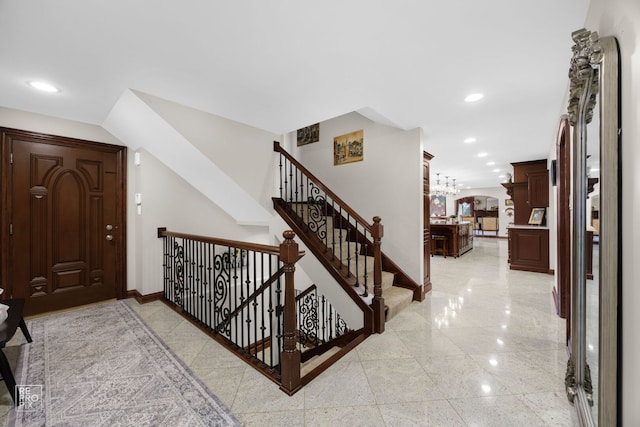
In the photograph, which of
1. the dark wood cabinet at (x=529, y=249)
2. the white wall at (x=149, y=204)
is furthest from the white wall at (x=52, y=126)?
the dark wood cabinet at (x=529, y=249)

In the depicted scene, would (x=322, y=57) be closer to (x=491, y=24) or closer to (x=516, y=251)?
(x=491, y=24)

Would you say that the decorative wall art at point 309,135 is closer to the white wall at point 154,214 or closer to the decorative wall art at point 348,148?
the decorative wall art at point 348,148

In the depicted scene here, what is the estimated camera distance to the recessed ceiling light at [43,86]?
7.62 ft

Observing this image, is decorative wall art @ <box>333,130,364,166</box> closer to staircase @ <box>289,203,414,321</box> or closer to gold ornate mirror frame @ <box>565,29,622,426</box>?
staircase @ <box>289,203,414,321</box>

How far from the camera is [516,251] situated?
5.15m

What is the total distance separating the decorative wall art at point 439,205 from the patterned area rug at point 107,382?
14.3m

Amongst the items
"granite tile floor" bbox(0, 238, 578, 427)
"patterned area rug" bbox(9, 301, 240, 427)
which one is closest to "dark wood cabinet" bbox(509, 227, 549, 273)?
"granite tile floor" bbox(0, 238, 578, 427)

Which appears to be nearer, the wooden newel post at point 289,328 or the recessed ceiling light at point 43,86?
the wooden newel post at point 289,328

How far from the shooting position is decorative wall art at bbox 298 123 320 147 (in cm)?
486

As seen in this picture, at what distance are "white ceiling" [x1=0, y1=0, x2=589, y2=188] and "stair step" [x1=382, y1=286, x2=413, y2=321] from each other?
227cm

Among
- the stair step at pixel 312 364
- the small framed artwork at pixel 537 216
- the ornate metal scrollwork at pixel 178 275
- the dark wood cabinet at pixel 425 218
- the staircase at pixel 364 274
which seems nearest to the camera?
the stair step at pixel 312 364

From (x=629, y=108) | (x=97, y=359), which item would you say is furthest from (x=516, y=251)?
(x=97, y=359)

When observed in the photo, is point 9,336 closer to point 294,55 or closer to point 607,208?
point 294,55

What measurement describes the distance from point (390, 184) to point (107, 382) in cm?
366
